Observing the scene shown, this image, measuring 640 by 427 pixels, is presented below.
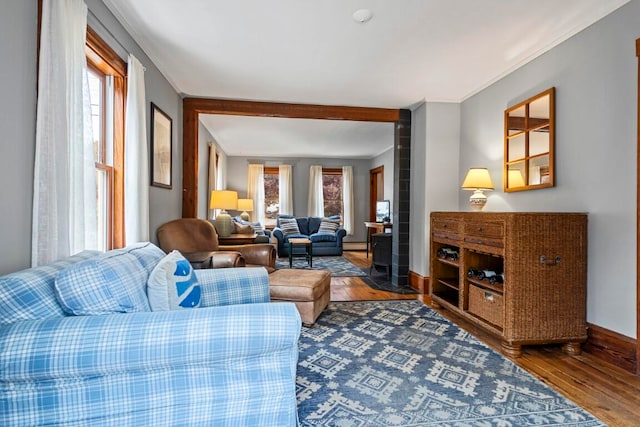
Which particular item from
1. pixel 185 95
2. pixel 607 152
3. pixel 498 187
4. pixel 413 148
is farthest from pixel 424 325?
pixel 185 95

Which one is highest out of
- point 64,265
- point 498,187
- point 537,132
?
point 537,132

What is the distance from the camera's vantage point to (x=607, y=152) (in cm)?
228

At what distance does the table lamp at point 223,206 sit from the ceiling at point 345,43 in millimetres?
1337

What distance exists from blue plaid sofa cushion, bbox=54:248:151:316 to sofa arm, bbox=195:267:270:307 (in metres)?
0.61

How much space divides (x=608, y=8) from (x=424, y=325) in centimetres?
268

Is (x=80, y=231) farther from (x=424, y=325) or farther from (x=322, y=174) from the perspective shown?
(x=322, y=174)

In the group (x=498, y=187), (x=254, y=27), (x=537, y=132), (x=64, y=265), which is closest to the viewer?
(x=64, y=265)

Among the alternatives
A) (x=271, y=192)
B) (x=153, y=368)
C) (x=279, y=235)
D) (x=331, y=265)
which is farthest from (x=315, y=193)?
(x=153, y=368)

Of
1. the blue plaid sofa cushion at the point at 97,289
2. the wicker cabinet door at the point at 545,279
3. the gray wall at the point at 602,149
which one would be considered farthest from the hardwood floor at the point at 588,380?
the blue plaid sofa cushion at the point at 97,289

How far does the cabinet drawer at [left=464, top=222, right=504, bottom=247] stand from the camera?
2.47m

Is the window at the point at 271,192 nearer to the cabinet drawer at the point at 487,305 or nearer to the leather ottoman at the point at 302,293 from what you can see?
the leather ottoman at the point at 302,293

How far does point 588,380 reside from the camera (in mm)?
2012

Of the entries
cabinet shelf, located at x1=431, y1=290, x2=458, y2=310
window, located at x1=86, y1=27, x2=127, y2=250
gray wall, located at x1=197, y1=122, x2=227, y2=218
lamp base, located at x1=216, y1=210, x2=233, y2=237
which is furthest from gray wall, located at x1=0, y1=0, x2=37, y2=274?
gray wall, located at x1=197, y1=122, x2=227, y2=218

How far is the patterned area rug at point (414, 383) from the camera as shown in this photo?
1638 millimetres
